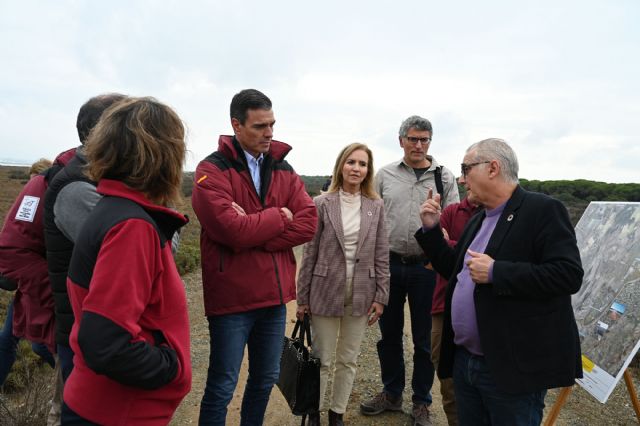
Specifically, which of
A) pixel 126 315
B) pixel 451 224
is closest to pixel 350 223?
pixel 451 224

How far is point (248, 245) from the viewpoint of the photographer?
2.65m

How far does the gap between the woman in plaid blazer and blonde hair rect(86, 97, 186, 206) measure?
6.21 feet

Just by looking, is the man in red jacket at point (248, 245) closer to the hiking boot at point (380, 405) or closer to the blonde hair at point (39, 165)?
the hiking boot at point (380, 405)

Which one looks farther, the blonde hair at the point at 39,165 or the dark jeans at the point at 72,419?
the blonde hair at the point at 39,165

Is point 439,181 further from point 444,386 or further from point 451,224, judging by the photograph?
point 444,386

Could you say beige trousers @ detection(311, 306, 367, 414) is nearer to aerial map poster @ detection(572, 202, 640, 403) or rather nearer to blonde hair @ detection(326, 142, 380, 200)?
blonde hair @ detection(326, 142, 380, 200)

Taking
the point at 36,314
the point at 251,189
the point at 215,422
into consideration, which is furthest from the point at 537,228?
the point at 36,314

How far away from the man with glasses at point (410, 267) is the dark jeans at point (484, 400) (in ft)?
4.26

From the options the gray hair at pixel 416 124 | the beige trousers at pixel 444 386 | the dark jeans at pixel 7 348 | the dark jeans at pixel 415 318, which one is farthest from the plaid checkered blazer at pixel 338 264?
the dark jeans at pixel 7 348

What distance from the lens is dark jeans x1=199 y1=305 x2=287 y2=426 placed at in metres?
2.63

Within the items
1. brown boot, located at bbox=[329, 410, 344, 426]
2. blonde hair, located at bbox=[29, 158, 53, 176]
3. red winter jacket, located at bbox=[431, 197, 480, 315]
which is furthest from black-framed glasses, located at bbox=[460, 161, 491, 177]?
blonde hair, located at bbox=[29, 158, 53, 176]

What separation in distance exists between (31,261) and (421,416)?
3045mm

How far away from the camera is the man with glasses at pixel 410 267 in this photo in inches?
146

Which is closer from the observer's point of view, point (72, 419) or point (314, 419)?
point (72, 419)
